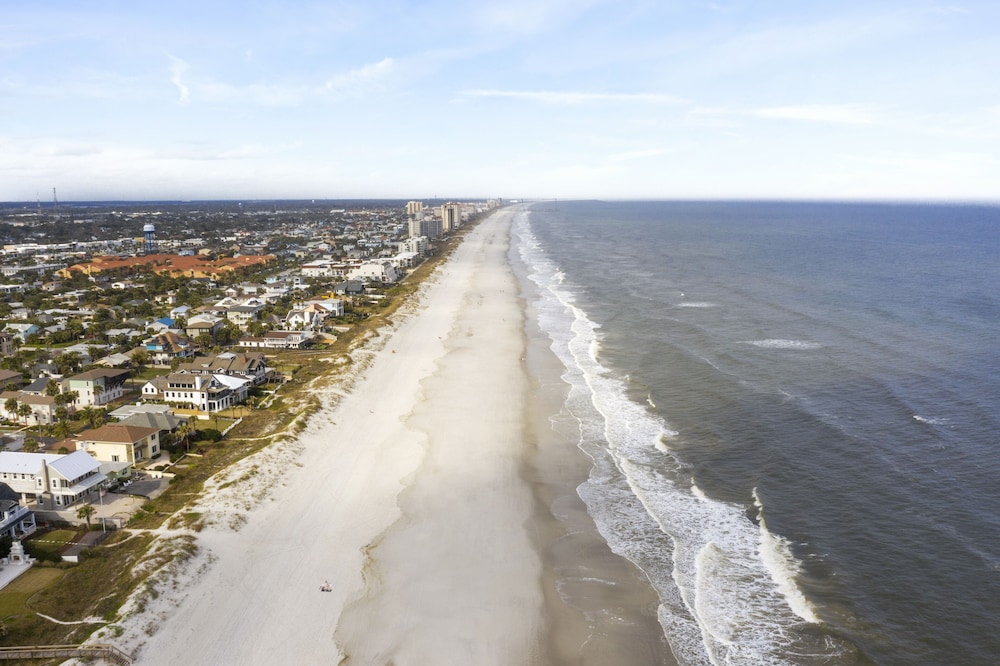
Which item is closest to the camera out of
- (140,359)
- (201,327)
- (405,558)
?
(405,558)

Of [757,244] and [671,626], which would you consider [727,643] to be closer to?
[671,626]

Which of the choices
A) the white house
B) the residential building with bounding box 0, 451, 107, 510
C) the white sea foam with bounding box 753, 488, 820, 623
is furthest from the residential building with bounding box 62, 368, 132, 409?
the white house

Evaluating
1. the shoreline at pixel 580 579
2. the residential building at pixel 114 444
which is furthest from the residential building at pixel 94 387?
the shoreline at pixel 580 579

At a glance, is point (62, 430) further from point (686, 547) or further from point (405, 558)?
point (686, 547)

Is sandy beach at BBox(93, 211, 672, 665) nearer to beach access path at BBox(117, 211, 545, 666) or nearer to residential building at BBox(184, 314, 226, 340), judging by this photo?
beach access path at BBox(117, 211, 545, 666)

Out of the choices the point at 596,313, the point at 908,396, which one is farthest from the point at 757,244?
the point at 908,396

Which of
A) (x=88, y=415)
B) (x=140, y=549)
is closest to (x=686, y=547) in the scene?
(x=140, y=549)
